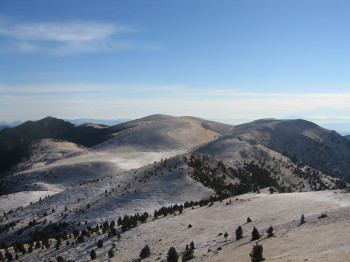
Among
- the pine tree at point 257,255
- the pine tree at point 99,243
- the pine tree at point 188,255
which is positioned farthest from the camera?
the pine tree at point 99,243

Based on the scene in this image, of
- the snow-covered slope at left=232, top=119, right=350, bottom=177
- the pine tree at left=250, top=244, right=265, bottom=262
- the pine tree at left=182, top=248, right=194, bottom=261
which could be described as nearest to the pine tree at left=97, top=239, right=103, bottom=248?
the pine tree at left=182, top=248, right=194, bottom=261

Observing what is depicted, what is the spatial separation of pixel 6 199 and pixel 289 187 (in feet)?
180

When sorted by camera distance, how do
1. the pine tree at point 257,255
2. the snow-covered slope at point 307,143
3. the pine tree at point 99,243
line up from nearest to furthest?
the pine tree at point 257,255, the pine tree at point 99,243, the snow-covered slope at point 307,143

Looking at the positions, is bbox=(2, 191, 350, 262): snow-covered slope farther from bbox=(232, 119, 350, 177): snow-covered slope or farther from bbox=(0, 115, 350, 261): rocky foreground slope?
bbox=(232, 119, 350, 177): snow-covered slope

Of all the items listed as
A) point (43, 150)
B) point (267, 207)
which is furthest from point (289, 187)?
point (43, 150)

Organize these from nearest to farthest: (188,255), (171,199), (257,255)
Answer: (257,255), (188,255), (171,199)

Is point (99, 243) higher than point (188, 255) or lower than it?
lower

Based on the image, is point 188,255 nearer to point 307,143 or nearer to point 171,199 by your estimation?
point 171,199

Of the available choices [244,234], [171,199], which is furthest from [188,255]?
[171,199]

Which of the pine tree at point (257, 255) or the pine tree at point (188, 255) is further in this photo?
the pine tree at point (188, 255)

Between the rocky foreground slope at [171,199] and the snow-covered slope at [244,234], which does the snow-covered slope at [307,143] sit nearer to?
the rocky foreground slope at [171,199]

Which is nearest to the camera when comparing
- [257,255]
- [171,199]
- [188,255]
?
[257,255]

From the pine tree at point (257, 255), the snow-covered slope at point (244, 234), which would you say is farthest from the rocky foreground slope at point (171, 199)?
the pine tree at point (257, 255)

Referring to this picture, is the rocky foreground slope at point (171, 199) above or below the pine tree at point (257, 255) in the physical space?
below
